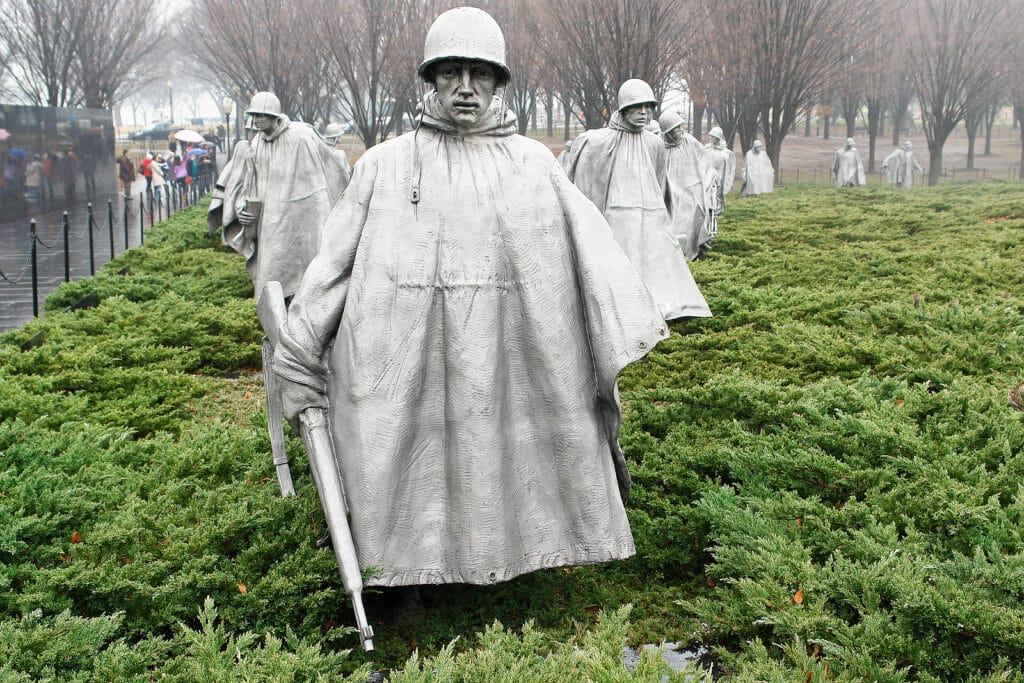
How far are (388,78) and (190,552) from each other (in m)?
29.1

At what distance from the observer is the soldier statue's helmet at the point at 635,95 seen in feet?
31.9

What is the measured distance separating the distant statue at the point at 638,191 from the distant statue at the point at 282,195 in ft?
8.25

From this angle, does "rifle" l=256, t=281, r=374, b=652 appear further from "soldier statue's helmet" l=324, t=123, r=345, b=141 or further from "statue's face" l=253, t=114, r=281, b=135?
"soldier statue's helmet" l=324, t=123, r=345, b=141

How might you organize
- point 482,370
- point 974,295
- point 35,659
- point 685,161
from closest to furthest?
point 35,659 → point 482,370 → point 974,295 → point 685,161

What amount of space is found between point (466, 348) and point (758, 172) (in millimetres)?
31833

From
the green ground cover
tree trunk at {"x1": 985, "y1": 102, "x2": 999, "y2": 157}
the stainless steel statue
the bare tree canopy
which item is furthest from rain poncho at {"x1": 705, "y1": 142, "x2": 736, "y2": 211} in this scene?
tree trunk at {"x1": 985, "y1": 102, "x2": 999, "y2": 157}

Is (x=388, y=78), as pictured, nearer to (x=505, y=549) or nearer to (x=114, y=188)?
(x=114, y=188)

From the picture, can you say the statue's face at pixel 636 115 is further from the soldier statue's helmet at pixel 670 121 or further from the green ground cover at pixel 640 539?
the soldier statue's helmet at pixel 670 121

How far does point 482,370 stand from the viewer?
3840mm

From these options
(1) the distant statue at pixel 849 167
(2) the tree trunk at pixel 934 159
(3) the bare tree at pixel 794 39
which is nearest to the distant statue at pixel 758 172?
(3) the bare tree at pixel 794 39

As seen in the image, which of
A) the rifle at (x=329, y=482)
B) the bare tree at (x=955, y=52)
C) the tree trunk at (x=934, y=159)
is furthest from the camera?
the tree trunk at (x=934, y=159)

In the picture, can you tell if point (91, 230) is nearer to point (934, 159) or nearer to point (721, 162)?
point (721, 162)

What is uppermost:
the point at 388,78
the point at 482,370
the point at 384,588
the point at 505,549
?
the point at 388,78

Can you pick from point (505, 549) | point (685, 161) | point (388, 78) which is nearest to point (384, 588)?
point (505, 549)
